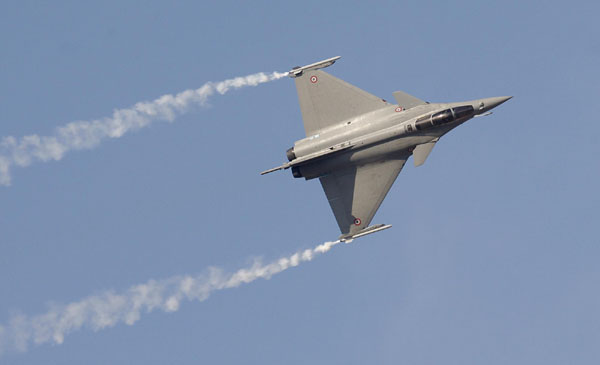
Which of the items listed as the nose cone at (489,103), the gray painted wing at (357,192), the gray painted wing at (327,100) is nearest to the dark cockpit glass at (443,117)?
the nose cone at (489,103)

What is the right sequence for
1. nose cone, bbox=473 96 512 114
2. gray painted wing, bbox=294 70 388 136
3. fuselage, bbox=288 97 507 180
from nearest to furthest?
nose cone, bbox=473 96 512 114 → fuselage, bbox=288 97 507 180 → gray painted wing, bbox=294 70 388 136

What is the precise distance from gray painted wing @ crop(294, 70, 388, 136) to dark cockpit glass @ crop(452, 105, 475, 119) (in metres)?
5.12

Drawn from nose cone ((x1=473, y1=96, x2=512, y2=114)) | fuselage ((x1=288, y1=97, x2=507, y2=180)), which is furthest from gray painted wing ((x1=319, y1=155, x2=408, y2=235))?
nose cone ((x1=473, y1=96, x2=512, y2=114))

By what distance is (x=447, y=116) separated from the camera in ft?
228

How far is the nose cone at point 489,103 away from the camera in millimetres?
69625

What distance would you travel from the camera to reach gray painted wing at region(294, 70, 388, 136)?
72.2m

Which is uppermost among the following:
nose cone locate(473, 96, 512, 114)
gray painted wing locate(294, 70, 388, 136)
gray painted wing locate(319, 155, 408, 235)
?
gray painted wing locate(294, 70, 388, 136)

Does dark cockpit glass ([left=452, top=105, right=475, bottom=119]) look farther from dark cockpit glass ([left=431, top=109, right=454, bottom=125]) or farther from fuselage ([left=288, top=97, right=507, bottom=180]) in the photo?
dark cockpit glass ([left=431, top=109, right=454, bottom=125])

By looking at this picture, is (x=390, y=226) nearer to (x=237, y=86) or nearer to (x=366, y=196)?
(x=366, y=196)

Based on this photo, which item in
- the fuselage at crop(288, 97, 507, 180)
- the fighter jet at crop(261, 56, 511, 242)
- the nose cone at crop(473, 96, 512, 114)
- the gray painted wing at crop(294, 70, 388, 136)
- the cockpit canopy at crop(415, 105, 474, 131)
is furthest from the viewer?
the gray painted wing at crop(294, 70, 388, 136)

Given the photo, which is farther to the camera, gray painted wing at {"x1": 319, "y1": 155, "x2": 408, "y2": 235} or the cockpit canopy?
gray painted wing at {"x1": 319, "y1": 155, "x2": 408, "y2": 235}

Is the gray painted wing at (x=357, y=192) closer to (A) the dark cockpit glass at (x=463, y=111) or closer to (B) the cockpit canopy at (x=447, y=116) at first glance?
(B) the cockpit canopy at (x=447, y=116)

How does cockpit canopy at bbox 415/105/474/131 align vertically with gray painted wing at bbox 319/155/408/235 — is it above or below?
above

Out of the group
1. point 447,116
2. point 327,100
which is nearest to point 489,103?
point 447,116
